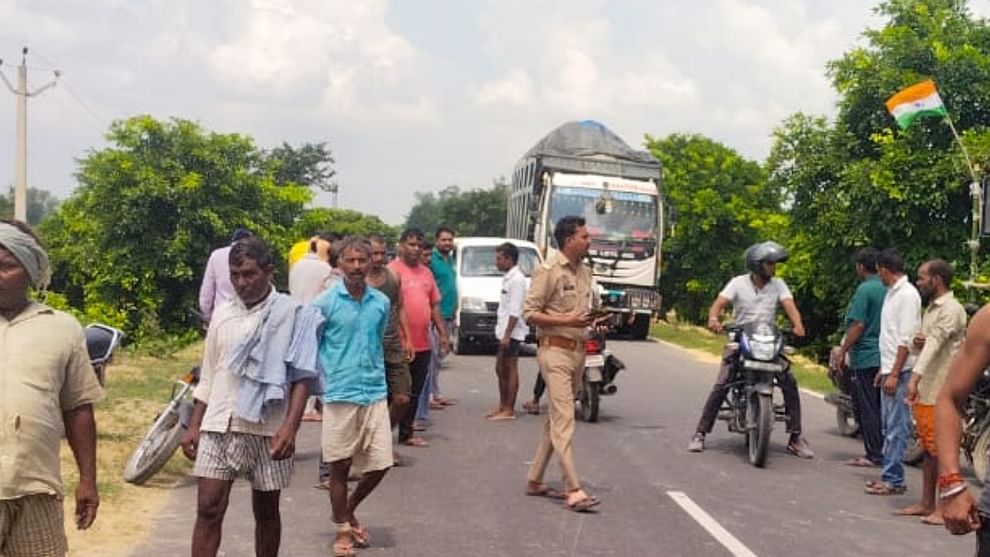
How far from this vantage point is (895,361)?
7.88 m

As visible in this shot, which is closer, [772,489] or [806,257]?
[772,489]

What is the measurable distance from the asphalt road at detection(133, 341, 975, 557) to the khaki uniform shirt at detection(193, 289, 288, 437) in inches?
59.3

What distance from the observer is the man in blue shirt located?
19.9ft

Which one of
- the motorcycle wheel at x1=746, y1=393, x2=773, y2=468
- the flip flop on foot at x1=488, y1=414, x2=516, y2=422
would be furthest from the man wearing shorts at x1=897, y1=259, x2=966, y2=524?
the flip flop on foot at x1=488, y1=414, x2=516, y2=422

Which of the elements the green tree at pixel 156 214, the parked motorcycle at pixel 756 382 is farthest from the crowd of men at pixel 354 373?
the green tree at pixel 156 214

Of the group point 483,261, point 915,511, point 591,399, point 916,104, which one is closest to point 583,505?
point 915,511

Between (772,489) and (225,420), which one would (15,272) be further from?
(772,489)

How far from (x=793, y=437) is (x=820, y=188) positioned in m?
13.5

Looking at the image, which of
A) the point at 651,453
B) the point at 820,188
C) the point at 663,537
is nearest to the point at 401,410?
the point at 663,537

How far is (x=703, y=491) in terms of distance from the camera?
25.9 feet

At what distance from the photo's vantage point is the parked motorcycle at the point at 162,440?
7430 mm

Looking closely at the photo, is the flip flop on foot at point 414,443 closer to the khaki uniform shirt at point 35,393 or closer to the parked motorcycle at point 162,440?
the parked motorcycle at point 162,440

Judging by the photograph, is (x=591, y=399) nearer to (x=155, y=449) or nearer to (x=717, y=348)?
(x=155, y=449)

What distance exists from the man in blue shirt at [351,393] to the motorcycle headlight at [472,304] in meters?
11.5
